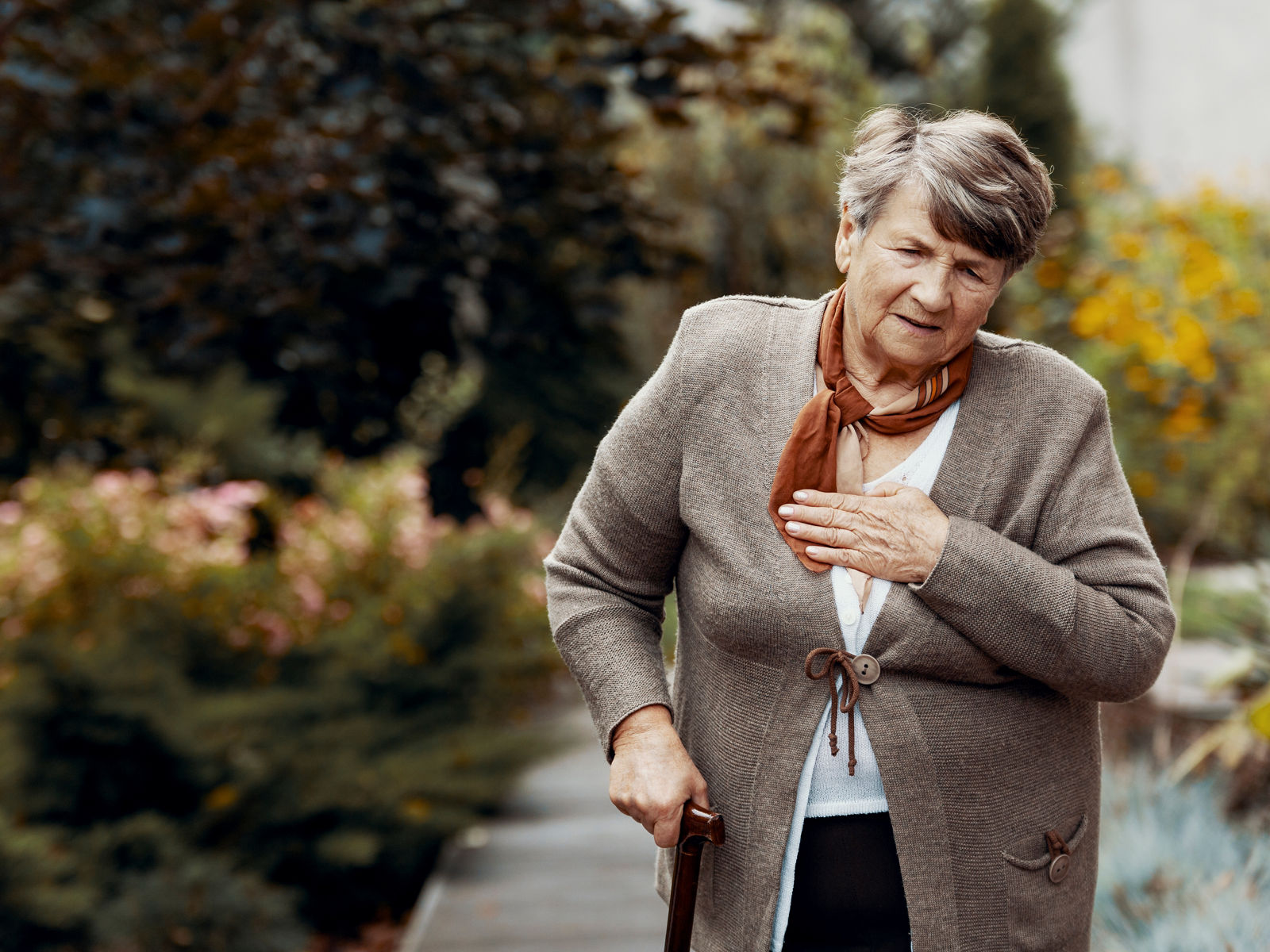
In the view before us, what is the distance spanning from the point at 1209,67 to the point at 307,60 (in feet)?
27.1

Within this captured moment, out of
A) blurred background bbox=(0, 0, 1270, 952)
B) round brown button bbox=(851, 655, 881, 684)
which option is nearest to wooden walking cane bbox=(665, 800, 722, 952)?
round brown button bbox=(851, 655, 881, 684)

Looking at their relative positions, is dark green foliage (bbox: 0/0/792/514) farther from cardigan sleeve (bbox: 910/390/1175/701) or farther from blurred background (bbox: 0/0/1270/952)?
cardigan sleeve (bbox: 910/390/1175/701)

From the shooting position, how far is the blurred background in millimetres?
2672

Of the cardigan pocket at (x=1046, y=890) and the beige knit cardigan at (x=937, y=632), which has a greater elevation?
the beige knit cardigan at (x=937, y=632)

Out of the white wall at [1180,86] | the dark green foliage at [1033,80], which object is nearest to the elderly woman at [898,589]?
the white wall at [1180,86]

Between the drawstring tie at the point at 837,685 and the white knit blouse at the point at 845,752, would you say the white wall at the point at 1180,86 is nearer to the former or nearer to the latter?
the white knit blouse at the point at 845,752

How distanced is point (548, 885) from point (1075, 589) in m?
2.59

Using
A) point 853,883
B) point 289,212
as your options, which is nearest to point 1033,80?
point 289,212

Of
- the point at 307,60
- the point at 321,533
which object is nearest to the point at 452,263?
the point at 307,60

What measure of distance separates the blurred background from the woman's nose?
1.20 meters

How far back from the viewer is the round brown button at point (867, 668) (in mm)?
1399

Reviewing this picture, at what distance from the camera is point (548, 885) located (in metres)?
3.57

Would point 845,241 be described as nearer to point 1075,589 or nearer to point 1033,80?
point 1075,589

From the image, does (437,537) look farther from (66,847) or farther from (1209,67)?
(1209,67)
